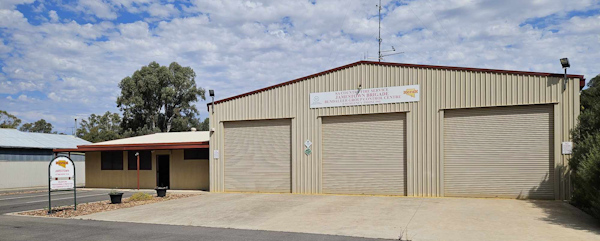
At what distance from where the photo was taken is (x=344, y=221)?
Result: 11.8m

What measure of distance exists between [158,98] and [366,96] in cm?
3902

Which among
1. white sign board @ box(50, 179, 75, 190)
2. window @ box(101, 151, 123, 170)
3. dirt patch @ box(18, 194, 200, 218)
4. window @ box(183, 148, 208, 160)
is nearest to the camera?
dirt patch @ box(18, 194, 200, 218)

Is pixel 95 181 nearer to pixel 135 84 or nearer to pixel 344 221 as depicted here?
pixel 344 221

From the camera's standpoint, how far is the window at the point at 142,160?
24203 millimetres

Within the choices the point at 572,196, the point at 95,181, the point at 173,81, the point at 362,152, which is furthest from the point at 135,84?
the point at 572,196

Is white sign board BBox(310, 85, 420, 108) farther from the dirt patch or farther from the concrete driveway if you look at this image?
the dirt patch

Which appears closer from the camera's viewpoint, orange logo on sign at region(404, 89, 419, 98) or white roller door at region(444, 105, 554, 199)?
white roller door at region(444, 105, 554, 199)

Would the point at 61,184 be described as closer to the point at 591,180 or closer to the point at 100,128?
the point at 591,180

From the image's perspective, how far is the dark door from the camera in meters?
23.9

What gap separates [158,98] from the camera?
52188mm

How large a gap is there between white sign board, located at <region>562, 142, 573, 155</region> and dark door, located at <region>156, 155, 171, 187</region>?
1785 cm

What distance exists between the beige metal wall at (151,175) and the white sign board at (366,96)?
729cm

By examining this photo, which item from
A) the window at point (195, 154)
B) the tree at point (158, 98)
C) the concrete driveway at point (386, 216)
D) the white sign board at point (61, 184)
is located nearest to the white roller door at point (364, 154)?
the concrete driveway at point (386, 216)

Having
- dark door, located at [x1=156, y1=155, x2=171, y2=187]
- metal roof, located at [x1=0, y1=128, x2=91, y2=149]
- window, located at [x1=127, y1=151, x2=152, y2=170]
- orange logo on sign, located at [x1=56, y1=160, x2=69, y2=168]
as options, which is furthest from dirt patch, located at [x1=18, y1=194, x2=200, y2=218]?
metal roof, located at [x1=0, y1=128, x2=91, y2=149]
